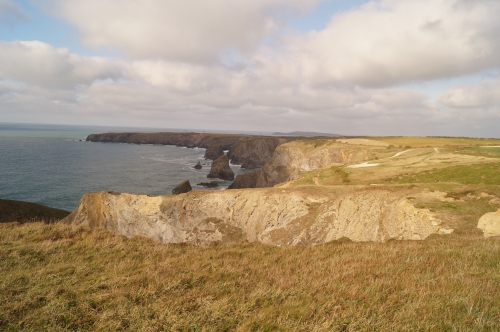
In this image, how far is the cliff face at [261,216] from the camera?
67.9 ft

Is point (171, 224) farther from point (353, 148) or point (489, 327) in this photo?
point (353, 148)

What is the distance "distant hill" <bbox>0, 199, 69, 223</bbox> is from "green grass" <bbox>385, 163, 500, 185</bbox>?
44483mm

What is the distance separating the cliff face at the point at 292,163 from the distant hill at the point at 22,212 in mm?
46357

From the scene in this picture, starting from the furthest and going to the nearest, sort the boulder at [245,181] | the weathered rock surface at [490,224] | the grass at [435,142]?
the boulder at [245,181]
the grass at [435,142]
the weathered rock surface at [490,224]

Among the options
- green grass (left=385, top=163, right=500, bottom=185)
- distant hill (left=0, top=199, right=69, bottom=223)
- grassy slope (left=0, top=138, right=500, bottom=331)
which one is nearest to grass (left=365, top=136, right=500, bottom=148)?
green grass (left=385, top=163, right=500, bottom=185)

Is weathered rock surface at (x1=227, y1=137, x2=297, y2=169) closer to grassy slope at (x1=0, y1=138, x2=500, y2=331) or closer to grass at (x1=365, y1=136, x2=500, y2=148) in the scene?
grass at (x1=365, y1=136, x2=500, y2=148)

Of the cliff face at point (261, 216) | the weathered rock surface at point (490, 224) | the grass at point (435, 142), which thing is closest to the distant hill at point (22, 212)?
the cliff face at point (261, 216)

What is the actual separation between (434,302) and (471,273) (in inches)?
113

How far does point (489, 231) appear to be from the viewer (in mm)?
13703

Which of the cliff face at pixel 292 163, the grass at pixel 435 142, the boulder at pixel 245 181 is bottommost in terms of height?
the boulder at pixel 245 181

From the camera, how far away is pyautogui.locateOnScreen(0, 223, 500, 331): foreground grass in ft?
16.8

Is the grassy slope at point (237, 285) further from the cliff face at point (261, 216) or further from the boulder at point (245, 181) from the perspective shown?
→ the boulder at point (245, 181)

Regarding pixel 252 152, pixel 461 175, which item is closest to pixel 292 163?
pixel 252 152

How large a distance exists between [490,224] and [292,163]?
66.3 metres
